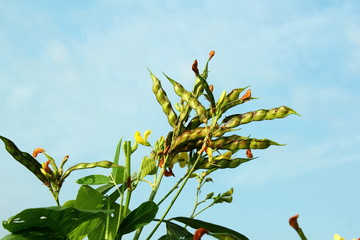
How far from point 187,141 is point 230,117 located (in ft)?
0.89

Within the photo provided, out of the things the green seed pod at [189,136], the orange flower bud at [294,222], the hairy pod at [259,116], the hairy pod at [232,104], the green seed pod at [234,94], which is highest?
the green seed pod at [234,94]

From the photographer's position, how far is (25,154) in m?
2.54

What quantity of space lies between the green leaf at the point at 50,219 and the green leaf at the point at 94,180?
→ 440 millimetres

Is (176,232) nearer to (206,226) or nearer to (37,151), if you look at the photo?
(206,226)

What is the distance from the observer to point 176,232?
271 centimetres

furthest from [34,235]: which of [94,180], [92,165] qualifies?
[94,180]

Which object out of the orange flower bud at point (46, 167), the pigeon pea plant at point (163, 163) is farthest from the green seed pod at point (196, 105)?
the orange flower bud at point (46, 167)

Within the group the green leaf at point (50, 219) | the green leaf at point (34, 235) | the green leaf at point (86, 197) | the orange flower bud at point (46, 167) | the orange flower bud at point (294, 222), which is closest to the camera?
the orange flower bud at point (294, 222)

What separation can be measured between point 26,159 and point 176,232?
885 mm

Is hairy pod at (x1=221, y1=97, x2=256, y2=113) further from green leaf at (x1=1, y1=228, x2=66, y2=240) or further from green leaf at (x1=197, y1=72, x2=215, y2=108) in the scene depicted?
green leaf at (x1=1, y1=228, x2=66, y2=240)

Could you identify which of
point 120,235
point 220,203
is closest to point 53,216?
point 120,235

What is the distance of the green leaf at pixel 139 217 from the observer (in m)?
2.39

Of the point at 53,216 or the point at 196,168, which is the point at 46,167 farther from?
the point at 196,168

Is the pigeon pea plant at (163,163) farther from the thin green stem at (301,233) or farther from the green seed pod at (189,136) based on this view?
the thin green stem at (301,233)
